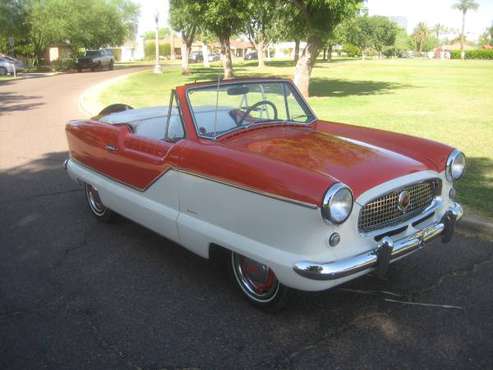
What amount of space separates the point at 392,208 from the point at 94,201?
10.8 ft

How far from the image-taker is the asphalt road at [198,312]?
2.94 metres

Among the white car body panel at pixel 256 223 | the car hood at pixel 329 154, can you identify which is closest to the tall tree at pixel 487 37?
the car hood at pixel 329 154

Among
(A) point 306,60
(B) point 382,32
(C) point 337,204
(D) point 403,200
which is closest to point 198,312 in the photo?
(C) point 337,204

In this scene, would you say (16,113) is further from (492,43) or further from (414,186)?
(492,43)

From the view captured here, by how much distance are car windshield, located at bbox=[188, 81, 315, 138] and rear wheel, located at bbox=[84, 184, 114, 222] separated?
177 cm

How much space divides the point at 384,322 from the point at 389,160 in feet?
3.59

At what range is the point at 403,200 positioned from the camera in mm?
3297

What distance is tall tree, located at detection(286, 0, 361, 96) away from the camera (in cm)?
1395

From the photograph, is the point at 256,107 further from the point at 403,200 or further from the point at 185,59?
the point at 185,59

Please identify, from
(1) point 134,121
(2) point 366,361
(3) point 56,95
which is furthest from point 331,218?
(3) point 56,95

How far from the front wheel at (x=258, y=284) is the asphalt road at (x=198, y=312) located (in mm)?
86

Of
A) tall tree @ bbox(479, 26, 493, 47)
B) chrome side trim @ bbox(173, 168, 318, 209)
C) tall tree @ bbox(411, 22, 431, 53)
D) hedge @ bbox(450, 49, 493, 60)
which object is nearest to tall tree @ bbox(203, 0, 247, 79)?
chrome side trim @ bbox(173, 168, 318, 209)

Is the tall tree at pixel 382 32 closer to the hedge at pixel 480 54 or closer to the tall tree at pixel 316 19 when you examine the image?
the hedge at pixel 480 54

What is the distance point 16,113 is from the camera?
47.2 ft
